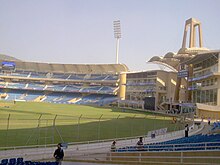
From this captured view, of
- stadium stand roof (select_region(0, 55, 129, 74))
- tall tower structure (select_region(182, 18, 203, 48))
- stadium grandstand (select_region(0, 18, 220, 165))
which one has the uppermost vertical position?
tall tower structure (select_region(182, 18, 203, 48))

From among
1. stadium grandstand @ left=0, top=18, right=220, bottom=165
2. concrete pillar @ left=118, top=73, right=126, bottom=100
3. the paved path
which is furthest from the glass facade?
the paved path

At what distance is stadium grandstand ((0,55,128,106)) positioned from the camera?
10256cm

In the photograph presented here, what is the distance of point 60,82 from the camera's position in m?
114

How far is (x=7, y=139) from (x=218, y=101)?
42.6 meters

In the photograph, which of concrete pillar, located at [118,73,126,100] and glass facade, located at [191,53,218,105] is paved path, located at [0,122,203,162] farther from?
concrete pillar, located at [118,73,126,100]

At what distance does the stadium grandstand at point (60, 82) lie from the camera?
336 feet

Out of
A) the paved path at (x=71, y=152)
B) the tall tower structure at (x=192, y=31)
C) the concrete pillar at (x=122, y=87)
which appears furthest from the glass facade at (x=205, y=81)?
the paved path at (x=71, y=152)

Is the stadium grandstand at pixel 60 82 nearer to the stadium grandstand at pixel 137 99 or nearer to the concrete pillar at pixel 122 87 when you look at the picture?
the stadium grandstand at pixel 137 99

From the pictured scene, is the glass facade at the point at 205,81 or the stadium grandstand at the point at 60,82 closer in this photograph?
the glass facade at the point at 205,81

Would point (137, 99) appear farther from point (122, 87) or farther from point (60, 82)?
point (60, 82)

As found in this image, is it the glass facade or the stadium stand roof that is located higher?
the stadium stand roof

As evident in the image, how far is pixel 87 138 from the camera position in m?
22.8

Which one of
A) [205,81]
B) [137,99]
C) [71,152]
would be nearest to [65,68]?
[137,99]

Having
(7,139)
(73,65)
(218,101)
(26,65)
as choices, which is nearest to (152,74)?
(218,101)
